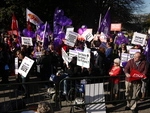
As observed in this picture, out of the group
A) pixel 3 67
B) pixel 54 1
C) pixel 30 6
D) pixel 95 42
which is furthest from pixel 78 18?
pixel 3 67

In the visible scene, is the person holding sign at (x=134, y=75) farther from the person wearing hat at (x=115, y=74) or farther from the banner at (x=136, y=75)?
the person wearing hat at (x=115, y=74)

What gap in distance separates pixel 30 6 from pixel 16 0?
1.53 m

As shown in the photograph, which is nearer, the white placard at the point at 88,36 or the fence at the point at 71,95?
the fence at the point at 71,95

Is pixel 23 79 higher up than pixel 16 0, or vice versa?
pixel 16 0

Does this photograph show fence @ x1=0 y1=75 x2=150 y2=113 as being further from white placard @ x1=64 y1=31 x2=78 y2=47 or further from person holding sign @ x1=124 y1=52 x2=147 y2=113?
white placard @ x1=64 y1=31 x2=78 y2=47

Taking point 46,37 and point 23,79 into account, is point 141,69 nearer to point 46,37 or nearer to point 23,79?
point 23,79

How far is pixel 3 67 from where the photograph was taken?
448 inches

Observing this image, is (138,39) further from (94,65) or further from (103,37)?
(94,65)

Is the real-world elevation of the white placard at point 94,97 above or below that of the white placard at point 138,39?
below

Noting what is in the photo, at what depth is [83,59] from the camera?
8.42 metres

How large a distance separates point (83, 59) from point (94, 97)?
4.53 ft

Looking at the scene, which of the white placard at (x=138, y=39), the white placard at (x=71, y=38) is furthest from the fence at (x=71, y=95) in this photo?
the white placard at (x=138, y=39)

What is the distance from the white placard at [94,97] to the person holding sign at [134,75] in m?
0.78

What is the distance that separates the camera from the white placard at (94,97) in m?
7.38
